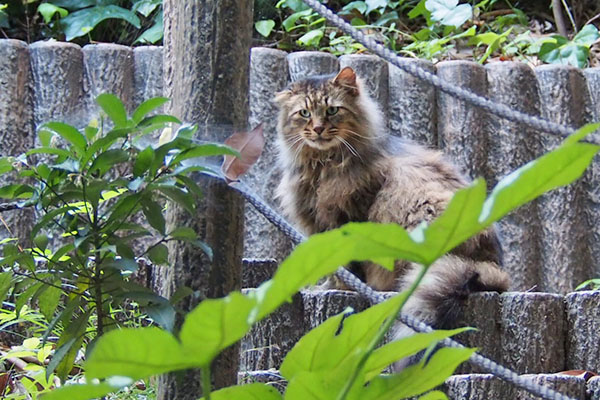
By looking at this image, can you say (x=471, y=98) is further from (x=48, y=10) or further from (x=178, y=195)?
(x=48, y=10)

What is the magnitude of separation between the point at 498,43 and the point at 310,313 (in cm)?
253

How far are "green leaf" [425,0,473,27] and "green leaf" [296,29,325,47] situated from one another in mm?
564

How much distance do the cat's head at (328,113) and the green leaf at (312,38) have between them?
3.46 ft

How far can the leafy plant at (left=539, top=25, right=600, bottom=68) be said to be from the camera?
402 cm

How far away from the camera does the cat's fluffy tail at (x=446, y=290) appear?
7.01ft

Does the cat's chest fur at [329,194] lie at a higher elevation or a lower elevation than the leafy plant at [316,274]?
lower

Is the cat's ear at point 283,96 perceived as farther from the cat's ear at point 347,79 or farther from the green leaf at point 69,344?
the green leaf at point 69,344

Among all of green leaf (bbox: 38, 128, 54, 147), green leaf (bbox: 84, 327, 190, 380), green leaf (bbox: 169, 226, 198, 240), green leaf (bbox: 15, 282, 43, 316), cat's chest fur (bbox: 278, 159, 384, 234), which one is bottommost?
cat's chest fur (bbox: 278, 159, 384, 234)

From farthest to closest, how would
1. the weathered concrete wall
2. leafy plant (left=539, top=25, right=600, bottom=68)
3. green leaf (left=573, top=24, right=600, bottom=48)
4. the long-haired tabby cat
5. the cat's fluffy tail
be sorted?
green leaf (left=573, top=24, right=600, bottom=48) → leafy plant (left=539, top=25, right=600, bottom=68) → the weathered concrete wall → the long-haired tabby cat → the cat's fluffy tail

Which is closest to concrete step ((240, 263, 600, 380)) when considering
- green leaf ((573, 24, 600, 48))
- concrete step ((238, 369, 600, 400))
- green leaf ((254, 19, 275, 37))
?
concrete step ((238, 369, 600, 400))

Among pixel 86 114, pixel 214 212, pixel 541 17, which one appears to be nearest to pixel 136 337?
pixel 214 212

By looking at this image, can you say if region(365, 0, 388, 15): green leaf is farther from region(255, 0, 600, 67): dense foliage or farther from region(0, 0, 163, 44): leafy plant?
region(0, 0, 163, 44): leafy plant

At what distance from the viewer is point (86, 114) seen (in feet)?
5.12

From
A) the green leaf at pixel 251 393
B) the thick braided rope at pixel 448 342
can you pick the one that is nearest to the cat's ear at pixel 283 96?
the thick braided rope at pixel 448 342
